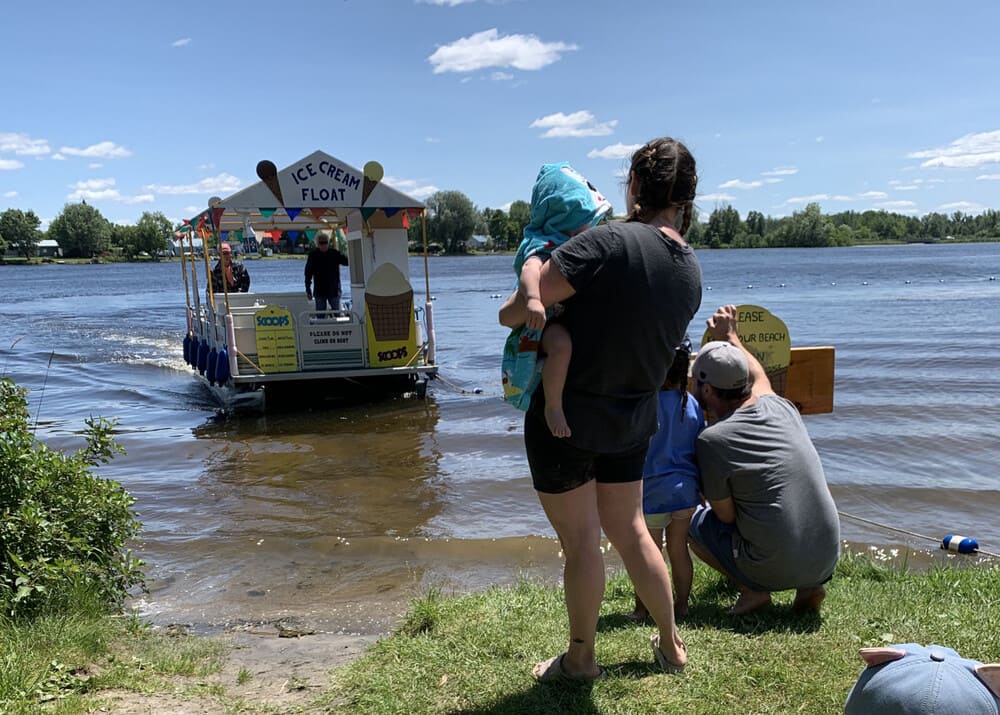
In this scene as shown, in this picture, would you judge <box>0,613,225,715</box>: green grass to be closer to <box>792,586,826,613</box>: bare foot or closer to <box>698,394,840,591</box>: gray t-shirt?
<box>698,394,840,591</box>: gray t-shirt

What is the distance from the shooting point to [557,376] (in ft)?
8.38

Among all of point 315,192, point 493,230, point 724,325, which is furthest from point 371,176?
point 493,230

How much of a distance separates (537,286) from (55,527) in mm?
2943

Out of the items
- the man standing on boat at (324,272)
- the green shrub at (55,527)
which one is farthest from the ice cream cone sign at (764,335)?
the man standing on boat at (324,272)

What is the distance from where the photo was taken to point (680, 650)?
119 inches

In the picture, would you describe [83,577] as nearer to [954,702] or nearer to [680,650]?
[680,650]

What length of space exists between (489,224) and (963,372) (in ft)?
335

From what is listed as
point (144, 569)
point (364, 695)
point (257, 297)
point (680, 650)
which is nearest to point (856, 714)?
point (680, 650)

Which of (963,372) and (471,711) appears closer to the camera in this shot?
(471,711)

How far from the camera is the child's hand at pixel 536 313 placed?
2457mm

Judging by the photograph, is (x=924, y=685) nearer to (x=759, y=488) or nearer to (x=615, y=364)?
(x=615, y=364)

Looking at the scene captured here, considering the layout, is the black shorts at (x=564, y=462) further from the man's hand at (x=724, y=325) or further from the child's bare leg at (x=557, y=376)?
the man's hand at (x=724, y=325)

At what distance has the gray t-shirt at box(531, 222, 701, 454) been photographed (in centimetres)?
252

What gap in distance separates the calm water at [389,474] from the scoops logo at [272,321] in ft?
5.27
